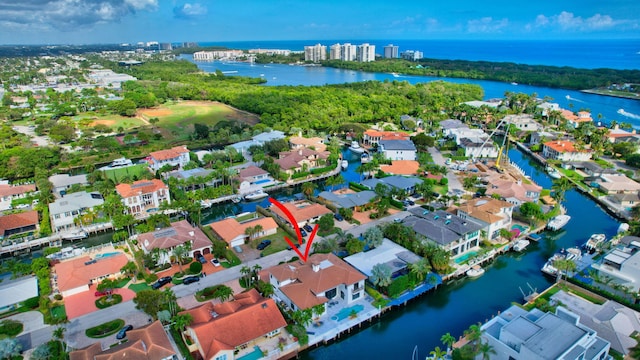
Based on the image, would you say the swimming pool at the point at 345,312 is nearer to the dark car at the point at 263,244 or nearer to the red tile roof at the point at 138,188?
the dark car at the point at 263,244

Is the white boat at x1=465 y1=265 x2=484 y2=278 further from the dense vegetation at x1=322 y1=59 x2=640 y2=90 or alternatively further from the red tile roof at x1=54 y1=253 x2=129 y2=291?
the dense vegetation at x1=322 y1=59 x2=640 y2=90

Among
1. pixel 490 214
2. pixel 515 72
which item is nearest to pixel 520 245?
pixel 490 214

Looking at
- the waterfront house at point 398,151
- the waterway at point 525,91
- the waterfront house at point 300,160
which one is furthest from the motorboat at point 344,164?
the waterway at point 525,91

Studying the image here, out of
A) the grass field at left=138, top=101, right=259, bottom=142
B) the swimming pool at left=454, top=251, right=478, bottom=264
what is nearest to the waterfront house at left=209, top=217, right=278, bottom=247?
the swimming pool at left=454, top=251, right=478, bottom=264

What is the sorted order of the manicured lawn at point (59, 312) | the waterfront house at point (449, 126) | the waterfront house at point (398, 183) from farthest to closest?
the waterfront house at point (449, 126) → the waterfront house at point (398, 183) → the manicured lawn at point (59, 312)

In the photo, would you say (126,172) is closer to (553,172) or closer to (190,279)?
(190,279)
